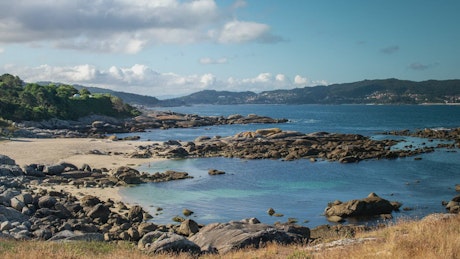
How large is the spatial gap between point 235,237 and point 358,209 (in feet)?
51.4

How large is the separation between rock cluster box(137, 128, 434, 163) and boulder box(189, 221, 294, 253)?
40.6 m

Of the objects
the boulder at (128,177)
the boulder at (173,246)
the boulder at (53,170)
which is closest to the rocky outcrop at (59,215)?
the boulder at (53,170)

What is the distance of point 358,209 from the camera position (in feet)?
102

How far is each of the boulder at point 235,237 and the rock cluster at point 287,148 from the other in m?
40.6

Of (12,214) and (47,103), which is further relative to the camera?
(47,103)

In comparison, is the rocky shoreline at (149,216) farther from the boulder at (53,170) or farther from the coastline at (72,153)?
the coastline at (72,153)

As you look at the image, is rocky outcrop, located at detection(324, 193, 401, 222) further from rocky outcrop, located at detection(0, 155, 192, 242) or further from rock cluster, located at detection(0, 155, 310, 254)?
rocky outcrop, located at detection(0, 155, 192, 242)

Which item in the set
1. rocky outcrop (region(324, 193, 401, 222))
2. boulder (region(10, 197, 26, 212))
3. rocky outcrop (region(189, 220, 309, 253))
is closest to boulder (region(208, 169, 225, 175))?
rocky outcrop (region(324, 193, 401, 222))

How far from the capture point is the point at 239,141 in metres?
76.1

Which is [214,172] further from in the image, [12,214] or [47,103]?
[47,103]

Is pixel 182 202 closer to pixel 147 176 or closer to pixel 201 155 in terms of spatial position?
pixel 147 176

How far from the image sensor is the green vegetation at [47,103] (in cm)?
9812

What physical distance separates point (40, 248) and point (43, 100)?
110 metres

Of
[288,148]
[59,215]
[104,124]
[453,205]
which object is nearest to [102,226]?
[59,215]
